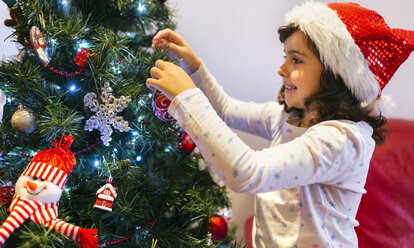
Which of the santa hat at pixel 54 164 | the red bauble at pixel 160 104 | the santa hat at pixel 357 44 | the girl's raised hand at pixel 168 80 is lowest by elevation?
the santa hat at pixel 54 164

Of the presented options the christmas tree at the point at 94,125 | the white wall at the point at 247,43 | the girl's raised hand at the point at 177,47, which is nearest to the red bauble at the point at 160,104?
the christmas tree at the point at 94,125

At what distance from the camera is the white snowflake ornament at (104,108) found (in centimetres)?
58

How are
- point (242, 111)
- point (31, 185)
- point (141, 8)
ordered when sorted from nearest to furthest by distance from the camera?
point (31, 185), point (141, 8), point (242, 111)

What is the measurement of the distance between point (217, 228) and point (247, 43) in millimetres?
672

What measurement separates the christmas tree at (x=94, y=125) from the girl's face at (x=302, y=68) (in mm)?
277

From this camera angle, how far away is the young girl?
0.55 m

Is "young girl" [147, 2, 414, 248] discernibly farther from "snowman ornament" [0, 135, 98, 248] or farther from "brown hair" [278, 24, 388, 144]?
"snowman ornament" [0, 135, 98, 248]

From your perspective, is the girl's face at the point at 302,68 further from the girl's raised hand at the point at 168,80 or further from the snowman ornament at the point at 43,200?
the snowman ornament at the point at 43,200

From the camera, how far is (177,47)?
29.9 inches

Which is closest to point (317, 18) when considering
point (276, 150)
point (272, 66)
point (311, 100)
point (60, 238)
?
point (311, 100)

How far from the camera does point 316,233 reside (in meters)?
0.64

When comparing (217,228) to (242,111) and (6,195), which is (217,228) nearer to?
(242,111)

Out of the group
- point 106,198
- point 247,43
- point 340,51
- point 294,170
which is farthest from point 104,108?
point 247,43

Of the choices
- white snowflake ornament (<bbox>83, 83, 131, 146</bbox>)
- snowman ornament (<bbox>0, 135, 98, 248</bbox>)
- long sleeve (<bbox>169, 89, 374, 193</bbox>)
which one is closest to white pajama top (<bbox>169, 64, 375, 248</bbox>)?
long sleeve (<bbox>169, 89, 374, 193</bbox>)
